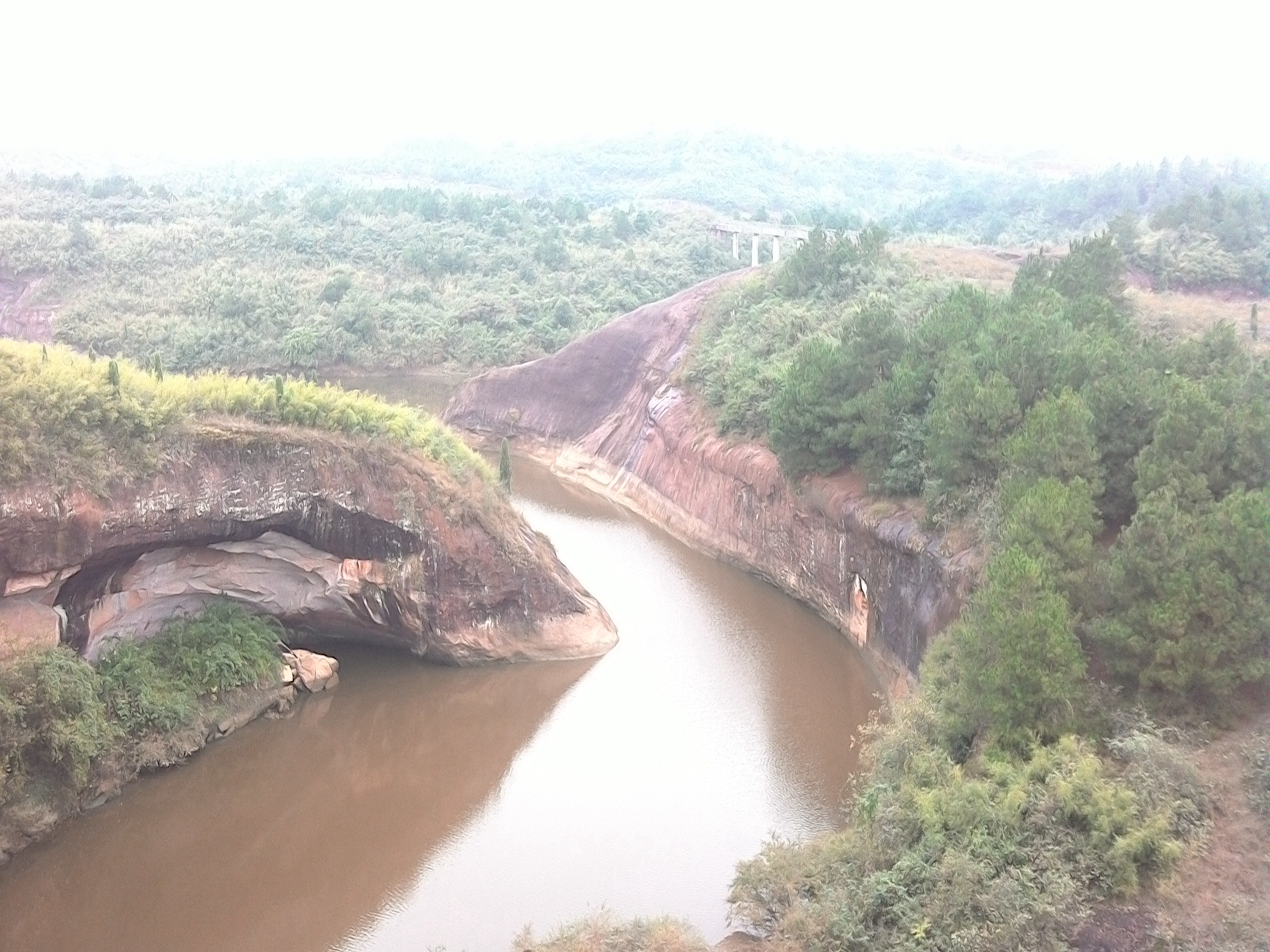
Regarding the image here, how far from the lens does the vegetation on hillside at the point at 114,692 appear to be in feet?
56.6

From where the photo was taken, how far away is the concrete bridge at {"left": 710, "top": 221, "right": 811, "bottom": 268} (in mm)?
72375

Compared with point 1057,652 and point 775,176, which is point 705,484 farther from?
point 775,176

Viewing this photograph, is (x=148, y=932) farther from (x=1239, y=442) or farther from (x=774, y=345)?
(x=774, y=345)

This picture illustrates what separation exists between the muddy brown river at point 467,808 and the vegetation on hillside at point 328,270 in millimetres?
40260

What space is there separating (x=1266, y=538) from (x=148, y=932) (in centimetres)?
1693

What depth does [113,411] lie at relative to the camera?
65.9 ft

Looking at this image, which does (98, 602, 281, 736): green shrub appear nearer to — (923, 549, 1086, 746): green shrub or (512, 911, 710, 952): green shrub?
(512, 911, 710, 952): green shrub

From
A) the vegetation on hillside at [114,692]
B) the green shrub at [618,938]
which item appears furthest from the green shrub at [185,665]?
the green shrub at [618,938]

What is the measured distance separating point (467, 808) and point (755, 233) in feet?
196

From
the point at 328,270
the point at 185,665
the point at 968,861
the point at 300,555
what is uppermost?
the point at 328,270

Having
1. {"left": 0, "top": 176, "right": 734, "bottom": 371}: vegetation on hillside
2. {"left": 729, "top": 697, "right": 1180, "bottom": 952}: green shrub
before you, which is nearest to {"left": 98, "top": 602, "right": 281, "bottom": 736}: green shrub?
{"left": 729, "top": 697, "right": 1180, "bottom": 952}: green shrub

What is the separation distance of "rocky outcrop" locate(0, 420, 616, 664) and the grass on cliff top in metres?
0.35

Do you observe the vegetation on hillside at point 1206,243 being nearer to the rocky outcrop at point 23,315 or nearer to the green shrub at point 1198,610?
the green shrub at point 1198,610

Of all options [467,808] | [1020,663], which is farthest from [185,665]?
[1020,663]
